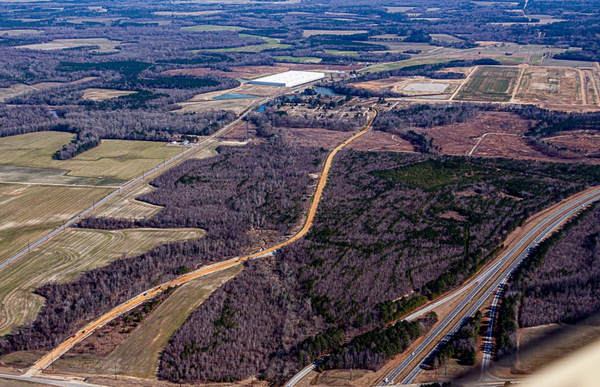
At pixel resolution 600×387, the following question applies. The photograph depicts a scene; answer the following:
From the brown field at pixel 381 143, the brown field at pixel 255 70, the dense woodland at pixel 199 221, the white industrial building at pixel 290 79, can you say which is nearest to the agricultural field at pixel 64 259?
the dense woodland at pixel 199 221

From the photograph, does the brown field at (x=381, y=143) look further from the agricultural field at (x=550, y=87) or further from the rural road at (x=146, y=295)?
the agricultural field at (x=550, y=87)

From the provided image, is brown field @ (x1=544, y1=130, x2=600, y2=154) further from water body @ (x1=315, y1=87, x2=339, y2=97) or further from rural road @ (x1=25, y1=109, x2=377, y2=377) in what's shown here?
water body @ (x1=315, y1=87, x2=339, y2=97)

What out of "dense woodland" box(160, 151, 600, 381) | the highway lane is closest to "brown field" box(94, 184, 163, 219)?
the highway lane

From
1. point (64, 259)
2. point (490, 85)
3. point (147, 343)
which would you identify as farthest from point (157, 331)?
point (490, 85)

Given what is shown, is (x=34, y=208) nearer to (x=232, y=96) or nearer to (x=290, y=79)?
(x=232, y=96)

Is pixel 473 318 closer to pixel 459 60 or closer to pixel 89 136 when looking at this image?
pixel 89 136

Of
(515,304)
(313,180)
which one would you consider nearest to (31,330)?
(515,304)
